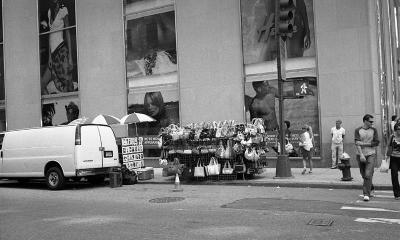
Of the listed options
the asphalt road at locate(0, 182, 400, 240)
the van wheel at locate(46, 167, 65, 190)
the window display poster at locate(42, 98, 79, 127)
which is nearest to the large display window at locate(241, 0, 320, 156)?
the asphalt road at locate(0, 182, 400, 240)

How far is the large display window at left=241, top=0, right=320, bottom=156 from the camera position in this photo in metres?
16.6

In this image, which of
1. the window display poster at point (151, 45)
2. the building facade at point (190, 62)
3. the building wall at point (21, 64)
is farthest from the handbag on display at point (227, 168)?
the building wall at point (21, 64)

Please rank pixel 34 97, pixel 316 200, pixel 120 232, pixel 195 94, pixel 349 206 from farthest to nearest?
pixel 34 97 → pixel 195 94 → pixel 316 200 → pixel 349 206 → pixel 120 232

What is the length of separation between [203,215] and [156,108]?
39.4 feet

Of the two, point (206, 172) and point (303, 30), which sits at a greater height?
point (303, 30)

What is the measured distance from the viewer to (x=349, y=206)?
905 cm

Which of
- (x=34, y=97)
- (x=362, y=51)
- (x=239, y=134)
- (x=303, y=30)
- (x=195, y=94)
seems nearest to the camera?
(x=239, y=134)

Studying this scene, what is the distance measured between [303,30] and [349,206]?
30.4 ft

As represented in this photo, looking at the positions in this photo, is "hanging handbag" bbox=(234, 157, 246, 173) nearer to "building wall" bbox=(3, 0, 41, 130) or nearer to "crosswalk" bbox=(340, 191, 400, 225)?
"crosswalk" bbox=(340, 191, 400, 225)

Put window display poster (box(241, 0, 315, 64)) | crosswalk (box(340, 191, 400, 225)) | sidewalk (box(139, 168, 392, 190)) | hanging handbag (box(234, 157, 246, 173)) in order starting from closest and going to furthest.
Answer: crosswalk (box(340, 191, 400, 225)), sidewalk (box(139, 168, 392, 190)), hanging handbag (box(234, 157, 246, 173)), window display poster (box(241, 0, 315, 64))

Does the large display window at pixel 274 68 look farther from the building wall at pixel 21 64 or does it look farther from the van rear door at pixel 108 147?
the building wall at pixel 21 64

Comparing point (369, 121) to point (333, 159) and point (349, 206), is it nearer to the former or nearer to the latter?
point (349, 206)

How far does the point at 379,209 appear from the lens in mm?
8688

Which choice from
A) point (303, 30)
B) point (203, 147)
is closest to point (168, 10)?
point (303, 30)
